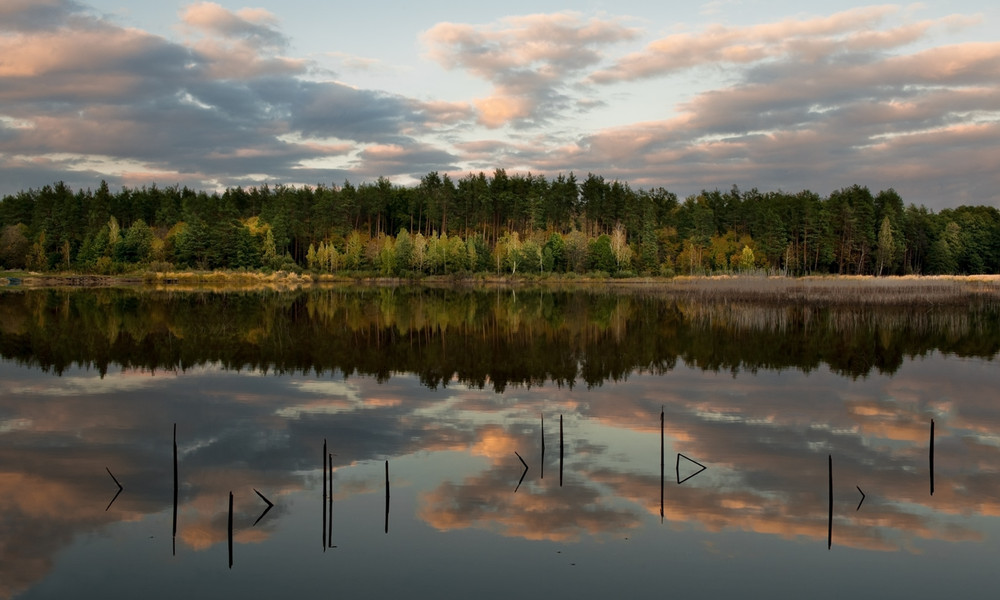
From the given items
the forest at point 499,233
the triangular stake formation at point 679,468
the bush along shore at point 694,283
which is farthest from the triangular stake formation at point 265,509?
the forest at point 499,233

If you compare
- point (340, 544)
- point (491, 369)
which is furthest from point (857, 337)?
point (340, 544)

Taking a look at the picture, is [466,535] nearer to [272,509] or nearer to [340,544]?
[340,544]

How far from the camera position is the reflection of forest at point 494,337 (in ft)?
105

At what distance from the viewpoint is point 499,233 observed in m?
139

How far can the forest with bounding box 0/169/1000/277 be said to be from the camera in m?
121

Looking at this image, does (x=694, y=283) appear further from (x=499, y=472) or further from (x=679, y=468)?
(x=499, y=472)

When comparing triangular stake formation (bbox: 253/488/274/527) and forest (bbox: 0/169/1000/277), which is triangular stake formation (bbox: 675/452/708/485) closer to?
triangular stake formation (bbox: 253/488/274/527)

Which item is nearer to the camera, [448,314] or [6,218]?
[448,314]

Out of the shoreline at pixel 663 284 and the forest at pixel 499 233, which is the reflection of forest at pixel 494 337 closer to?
the shoreline at pixel 663 284

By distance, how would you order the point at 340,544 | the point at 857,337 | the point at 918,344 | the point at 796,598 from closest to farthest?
the point at 796,598, the point at 340,544, the point at 918,344, the point at 857,337

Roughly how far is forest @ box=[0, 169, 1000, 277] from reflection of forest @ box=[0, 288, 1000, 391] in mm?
57011

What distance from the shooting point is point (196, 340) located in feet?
131

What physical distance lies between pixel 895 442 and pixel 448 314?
39.1 metres

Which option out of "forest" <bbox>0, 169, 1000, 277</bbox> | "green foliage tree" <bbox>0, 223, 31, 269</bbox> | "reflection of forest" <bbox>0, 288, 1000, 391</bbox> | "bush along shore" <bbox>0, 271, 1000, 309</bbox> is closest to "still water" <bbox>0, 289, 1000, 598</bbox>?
"reflection of forest" <bbox>0, 288, 1000, 391</bbox>
